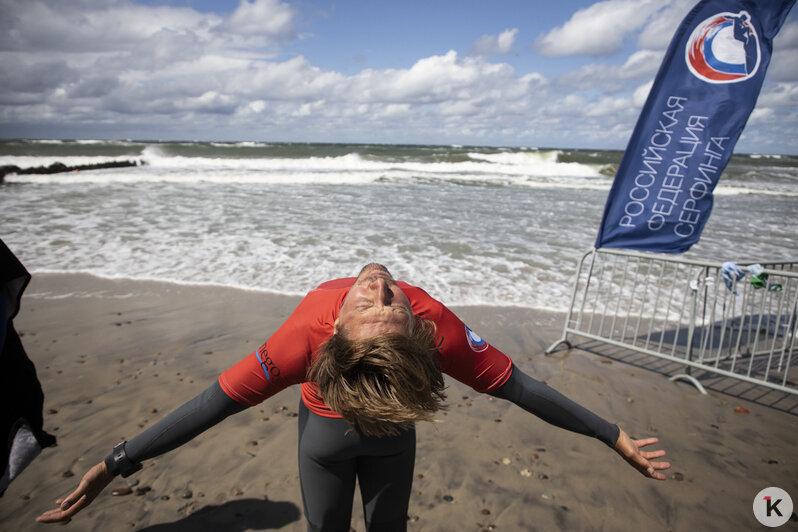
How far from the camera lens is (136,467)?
1867mm

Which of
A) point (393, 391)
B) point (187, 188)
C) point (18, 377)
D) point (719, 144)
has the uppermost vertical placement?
point (719, 144)

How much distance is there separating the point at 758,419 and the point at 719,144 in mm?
2671

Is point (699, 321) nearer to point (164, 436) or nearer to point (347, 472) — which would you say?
point (347, 472)

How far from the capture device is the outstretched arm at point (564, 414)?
198 centimetres

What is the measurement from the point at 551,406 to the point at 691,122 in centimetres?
405

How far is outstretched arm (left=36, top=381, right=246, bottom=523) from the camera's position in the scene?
5.94ft

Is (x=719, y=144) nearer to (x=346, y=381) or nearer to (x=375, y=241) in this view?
(x=346, y=381)

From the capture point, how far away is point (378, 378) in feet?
4.85

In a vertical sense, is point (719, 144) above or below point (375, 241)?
above

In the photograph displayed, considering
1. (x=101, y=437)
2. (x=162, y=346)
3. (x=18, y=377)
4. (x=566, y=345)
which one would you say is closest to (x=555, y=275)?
(x=566, y=345)
